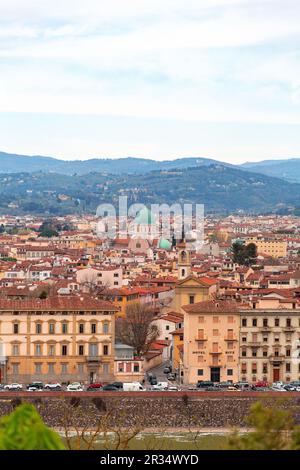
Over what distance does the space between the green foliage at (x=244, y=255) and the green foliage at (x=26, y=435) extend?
6152cm

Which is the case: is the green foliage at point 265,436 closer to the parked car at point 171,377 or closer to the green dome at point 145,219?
the parked car at point 171,377

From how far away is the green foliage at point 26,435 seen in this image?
610 cm

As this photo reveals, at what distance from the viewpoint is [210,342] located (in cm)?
3084

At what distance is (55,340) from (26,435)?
24.1 metres

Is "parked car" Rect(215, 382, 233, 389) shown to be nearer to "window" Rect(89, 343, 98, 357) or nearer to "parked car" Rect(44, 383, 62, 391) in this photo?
"window" Rect(89, 343, 98, 357)

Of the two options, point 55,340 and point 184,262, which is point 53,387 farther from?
point 184,262

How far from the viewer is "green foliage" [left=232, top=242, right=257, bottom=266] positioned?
6849 centimetres

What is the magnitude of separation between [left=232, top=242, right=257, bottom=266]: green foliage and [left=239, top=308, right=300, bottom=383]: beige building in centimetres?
3640

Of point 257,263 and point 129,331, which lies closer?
point 129,331

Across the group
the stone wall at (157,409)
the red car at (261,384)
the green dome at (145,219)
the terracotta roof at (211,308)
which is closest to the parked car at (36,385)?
the stone wall at (157,409)

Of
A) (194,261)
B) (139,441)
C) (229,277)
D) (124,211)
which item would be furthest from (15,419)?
(124,211)

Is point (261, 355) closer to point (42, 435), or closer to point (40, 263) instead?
point (42, 435)
